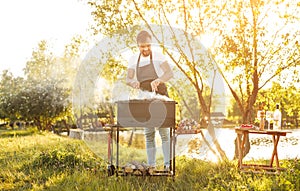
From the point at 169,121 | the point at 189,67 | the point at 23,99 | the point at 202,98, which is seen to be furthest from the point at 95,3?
the point at 23,99

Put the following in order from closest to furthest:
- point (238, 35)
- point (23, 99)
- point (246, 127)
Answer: point (246, 127), point (238, 35), point (23, 99)

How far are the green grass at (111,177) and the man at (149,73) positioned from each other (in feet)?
1.26

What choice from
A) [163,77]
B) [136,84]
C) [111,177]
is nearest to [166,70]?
[163,77]

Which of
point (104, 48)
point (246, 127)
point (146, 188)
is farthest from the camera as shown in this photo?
point (104, 48)

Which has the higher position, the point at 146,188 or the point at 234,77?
the point at 234,77

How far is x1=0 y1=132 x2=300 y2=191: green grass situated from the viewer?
4.12 meters

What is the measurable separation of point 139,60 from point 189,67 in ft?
8.03

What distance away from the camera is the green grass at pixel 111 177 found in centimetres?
412

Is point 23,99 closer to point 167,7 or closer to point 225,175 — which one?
point 167,7

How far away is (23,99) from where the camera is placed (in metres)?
15.8

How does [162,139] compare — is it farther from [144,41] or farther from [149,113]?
[144,41]

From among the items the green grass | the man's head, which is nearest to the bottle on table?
the green grass

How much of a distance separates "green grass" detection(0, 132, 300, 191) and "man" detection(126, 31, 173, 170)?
1.26ft

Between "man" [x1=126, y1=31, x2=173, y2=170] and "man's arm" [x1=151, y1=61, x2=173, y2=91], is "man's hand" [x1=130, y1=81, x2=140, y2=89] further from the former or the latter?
"man's arm" [x1=151, y1=61, x2=173, y2=91]
